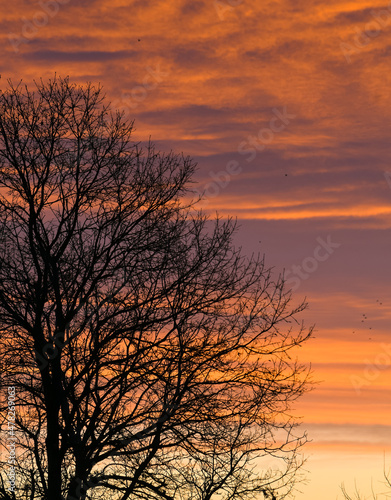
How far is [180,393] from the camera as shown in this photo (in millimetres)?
16172

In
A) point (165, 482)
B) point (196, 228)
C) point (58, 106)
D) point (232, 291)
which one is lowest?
point (165, 482)

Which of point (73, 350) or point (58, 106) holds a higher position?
point (58, 106)

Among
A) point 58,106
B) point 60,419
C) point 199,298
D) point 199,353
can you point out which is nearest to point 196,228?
point 199,298

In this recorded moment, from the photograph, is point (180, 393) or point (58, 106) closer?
point (180, 393)

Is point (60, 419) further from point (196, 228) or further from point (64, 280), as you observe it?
point (196, 228)

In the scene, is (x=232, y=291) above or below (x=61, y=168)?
below

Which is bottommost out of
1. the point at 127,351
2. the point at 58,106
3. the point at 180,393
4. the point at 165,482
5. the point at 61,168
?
the point at 165,482

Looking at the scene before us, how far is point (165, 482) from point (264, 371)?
325 cm

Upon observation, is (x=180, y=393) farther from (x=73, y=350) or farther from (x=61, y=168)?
(x=61, y=168)

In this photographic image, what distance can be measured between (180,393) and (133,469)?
7.40ft

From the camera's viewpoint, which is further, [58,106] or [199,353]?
[58,106]

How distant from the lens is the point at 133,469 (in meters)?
17.0

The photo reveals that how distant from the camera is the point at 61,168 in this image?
18.4 m

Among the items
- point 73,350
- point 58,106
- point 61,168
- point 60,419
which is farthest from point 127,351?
point 58,106
